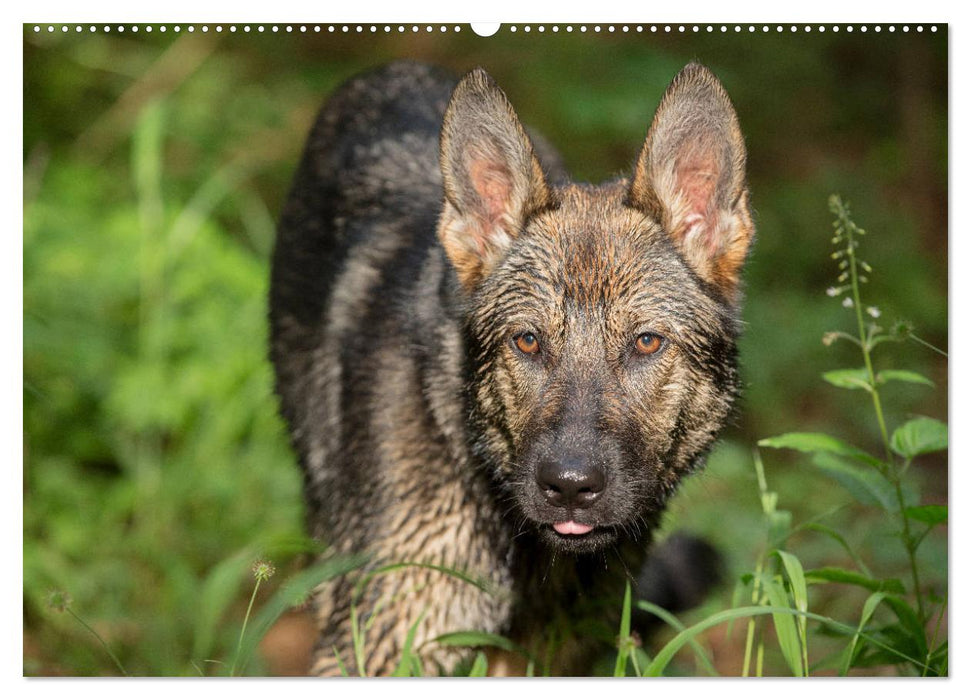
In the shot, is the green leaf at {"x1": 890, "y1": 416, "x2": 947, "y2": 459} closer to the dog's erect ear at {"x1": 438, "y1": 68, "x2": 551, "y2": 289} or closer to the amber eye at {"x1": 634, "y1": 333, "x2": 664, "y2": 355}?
the amber eye at {"x1": 634, "y1": 333, "x2": 664, "y2": 355}

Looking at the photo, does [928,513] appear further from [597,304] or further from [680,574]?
[680,574]

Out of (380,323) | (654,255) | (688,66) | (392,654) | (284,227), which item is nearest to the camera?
(688,66)

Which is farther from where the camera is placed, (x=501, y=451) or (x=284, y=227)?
(x=284, y=227)

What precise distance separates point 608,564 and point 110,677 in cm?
164

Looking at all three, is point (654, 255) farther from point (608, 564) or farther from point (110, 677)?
point (110, 677)

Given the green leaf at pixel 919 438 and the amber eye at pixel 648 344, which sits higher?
the amber eye at pixel 648 344

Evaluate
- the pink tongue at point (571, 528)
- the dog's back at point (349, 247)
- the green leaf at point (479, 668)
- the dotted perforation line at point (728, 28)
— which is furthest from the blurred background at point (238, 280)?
the pink tongue at point (571, 528)

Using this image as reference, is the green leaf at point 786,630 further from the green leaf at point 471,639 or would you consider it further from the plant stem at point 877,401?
the green leaf at point 471,639

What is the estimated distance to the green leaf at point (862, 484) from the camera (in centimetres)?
369

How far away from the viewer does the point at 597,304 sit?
10.8 ft

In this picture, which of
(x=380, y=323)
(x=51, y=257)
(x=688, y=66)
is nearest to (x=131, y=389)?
(x=51, y=257)

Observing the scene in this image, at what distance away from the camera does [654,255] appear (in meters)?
3.41

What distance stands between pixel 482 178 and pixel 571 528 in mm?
1096

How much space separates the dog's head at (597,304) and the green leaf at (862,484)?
43cm
